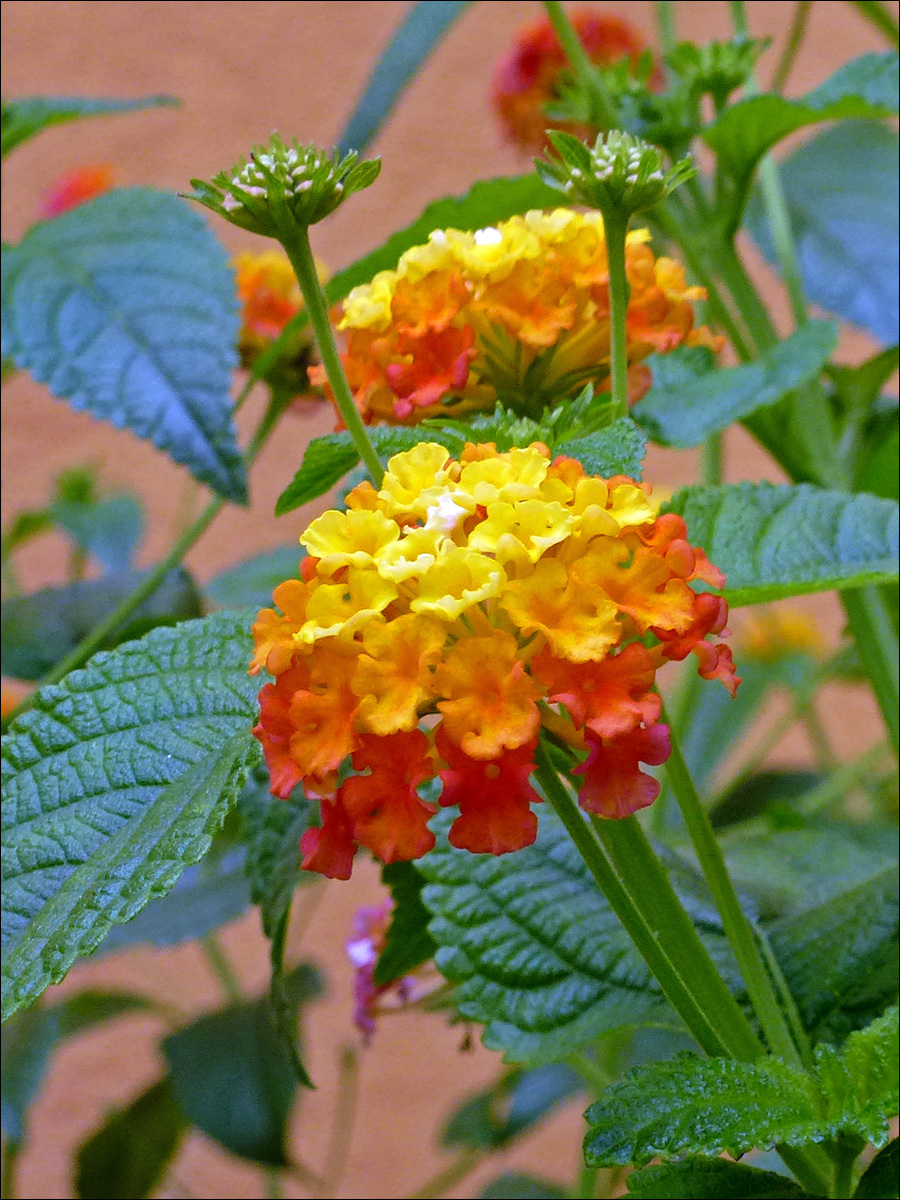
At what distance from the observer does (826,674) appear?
56 centimetres

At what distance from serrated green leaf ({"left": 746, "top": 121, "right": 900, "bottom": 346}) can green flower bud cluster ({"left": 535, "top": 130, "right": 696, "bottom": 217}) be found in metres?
0.20

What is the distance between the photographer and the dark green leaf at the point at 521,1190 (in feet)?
1.34

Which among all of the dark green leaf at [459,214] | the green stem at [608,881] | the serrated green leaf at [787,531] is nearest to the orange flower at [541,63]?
Result: the dark green leaf at [459,214]

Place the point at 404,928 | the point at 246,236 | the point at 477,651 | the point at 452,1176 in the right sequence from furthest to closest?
the point at 246,236
the point at 452,1176
the point at 404,928
the point at 477,651

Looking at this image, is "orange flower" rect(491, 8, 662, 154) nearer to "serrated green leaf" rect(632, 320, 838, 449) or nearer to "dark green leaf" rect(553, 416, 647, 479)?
"serrated green leaf" rect(632, 320, 838, 449)

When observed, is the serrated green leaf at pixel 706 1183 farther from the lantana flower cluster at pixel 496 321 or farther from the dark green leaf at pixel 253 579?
the dark green leaf at pixel 253 579

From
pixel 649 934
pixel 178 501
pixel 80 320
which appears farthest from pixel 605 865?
pixel 178 501

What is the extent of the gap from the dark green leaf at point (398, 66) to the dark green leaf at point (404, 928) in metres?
0.22

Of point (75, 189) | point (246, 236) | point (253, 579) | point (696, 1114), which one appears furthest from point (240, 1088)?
point (246, 236)

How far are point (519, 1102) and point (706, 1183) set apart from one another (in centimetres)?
31

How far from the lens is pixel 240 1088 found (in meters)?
0.41

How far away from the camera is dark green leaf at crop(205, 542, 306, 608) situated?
1.48 ft

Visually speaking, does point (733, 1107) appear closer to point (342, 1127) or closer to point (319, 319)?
point (319, 319)

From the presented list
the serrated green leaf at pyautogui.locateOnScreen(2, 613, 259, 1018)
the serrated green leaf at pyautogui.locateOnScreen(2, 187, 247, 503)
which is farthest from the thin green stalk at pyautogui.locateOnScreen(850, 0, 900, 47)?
the serrated green leaf at pyautogui.locateOnScreen(2, 613, 259, 1018)
